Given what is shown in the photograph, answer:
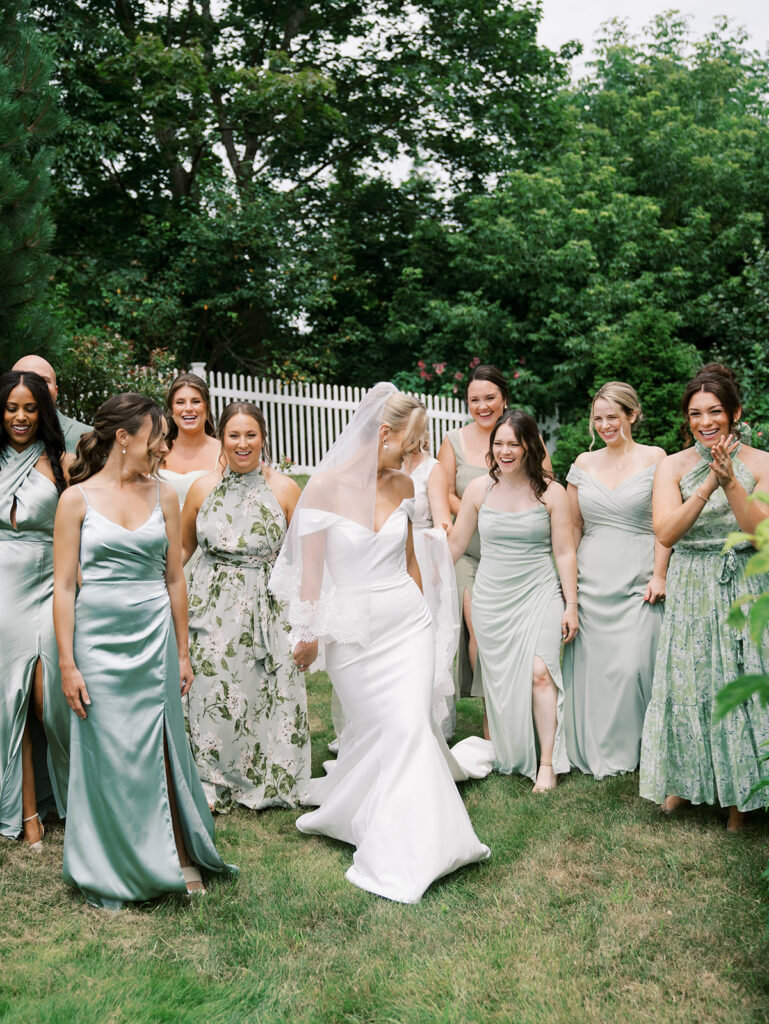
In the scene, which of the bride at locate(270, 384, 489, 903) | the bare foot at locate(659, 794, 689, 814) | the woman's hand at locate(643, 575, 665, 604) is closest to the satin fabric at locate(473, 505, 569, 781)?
the woman's hand at locate(643, 575, 665, 604)

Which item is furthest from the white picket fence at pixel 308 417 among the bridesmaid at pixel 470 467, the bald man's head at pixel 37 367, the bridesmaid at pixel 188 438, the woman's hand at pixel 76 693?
the woman's hand at pixel 76 693

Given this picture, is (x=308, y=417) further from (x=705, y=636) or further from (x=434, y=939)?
(x=434, y=939)

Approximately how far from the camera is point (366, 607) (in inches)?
184

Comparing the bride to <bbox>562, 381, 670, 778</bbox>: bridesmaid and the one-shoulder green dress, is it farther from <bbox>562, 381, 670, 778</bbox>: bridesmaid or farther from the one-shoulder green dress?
<bbox>562, 381, 670, 778</bbox>: bridesmaid

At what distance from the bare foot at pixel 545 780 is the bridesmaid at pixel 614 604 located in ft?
1.00

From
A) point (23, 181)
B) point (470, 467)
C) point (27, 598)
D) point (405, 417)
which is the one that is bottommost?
point (27, 598)

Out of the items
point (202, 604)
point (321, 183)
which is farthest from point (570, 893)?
point (321, 183)

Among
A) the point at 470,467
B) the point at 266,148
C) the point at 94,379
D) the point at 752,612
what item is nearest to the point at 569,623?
the point at 470,467

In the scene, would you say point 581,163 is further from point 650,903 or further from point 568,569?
point 650,903

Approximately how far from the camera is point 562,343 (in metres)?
16.7

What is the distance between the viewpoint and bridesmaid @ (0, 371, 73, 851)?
15.9 feet

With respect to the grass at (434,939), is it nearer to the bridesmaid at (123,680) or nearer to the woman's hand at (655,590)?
the bridesmaid at (123,680)

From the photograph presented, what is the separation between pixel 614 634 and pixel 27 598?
3297mm

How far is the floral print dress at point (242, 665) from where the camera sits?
5.39 metres
